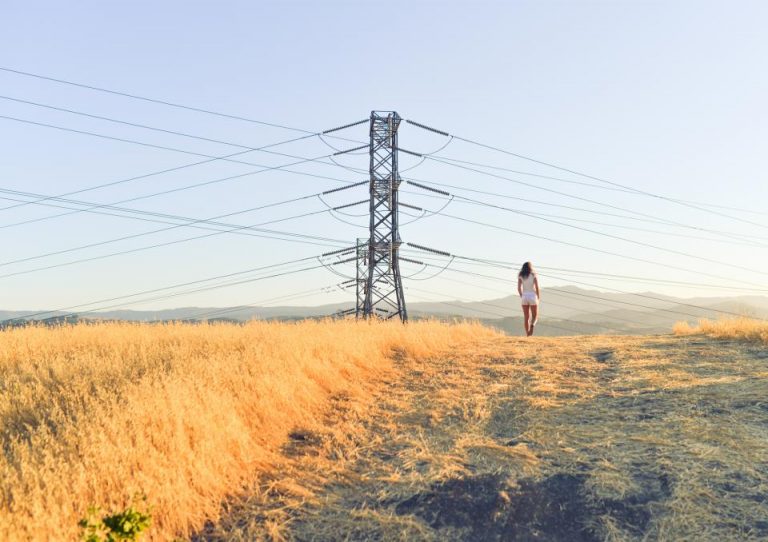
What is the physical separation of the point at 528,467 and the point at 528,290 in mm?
10753

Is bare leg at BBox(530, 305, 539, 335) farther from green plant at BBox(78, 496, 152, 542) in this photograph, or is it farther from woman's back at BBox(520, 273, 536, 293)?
green plant at BBox(78, 496, 152, 542)

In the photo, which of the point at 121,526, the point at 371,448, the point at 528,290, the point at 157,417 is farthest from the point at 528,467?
the point at 528,290

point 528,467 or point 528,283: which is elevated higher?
point 528,283

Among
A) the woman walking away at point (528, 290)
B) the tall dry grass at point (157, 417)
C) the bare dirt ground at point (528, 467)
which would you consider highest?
the woman walking away at point (528, 290)

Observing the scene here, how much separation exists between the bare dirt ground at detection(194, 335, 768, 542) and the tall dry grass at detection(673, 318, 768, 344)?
4.36m

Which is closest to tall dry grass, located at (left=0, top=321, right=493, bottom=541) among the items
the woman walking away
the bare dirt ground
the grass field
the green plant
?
the grass field

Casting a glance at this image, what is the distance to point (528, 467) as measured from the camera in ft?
16.4

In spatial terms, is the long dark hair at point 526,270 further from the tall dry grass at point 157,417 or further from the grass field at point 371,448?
the tall dry grass at point 157,417

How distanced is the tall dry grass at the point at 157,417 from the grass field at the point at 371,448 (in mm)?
23

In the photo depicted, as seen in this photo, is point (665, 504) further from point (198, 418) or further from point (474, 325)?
point (474, 325)

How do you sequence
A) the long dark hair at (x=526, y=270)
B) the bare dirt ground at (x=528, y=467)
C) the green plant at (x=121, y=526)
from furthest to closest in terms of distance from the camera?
the long dark hair at (x=526, y=270) → the bare dirt ground at (x=528, y=467) → the green plant at (x=121, y=526)

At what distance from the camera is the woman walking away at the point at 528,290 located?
15.2 m

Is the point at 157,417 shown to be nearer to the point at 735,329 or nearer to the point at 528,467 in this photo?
the point at 528,467

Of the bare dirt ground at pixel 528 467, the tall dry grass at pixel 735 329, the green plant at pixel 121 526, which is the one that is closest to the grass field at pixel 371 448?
the bare dirt ground at pixel 528 467
